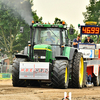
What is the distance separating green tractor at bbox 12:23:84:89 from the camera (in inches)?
511

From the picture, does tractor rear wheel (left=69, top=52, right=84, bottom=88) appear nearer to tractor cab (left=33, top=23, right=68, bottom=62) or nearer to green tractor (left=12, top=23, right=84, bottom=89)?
green tractor (left=12, top=23, right=84, bottom=89)

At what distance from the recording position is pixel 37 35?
566 inches

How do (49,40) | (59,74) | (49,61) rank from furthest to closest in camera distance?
1. (49,40)
2. (49,61)
3. (59,74)

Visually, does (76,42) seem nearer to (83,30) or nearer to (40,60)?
(83,30)

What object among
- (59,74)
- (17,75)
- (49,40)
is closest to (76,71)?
(59,74)

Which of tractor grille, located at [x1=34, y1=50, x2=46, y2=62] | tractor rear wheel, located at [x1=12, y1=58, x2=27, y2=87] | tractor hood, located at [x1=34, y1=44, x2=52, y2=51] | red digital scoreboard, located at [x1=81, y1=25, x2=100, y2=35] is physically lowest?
tractor rear wheel, located at [x1=12, y1=58, x2=27, y2=87]

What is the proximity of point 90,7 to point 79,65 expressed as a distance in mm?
42848

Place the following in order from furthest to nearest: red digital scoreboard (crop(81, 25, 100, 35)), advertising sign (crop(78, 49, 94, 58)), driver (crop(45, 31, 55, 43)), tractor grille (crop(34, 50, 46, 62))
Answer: red digital scoreboard (crop(81, 25, 100, 35))
advertising sign (crop(78, 49, 94, 58))
driver (crop(45, 31, 55, 43))
tractor grille (crop(34, 50, 46, 62))

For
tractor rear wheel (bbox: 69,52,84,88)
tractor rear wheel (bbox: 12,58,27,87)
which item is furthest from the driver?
tractor rear wheel (bbox: 12,58,27,87)

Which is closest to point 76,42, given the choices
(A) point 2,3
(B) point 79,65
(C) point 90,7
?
(B) point 79,65

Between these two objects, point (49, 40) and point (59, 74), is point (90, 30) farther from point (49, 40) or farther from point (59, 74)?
point (59, 74)

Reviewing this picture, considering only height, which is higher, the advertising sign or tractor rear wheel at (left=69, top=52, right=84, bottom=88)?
the advertising sign

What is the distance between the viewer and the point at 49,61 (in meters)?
13.8

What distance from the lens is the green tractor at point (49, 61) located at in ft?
42.6
